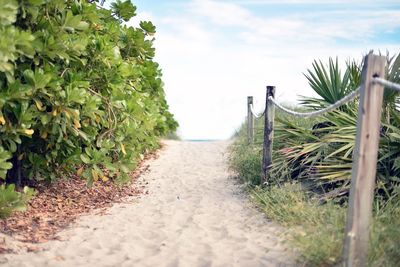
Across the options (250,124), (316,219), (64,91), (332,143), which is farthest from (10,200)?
(250,124)

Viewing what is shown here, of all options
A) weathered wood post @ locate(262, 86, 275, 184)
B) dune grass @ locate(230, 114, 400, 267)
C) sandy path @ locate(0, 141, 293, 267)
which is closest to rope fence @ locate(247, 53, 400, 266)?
dune grass @ locate(230, 114, 400, 267)

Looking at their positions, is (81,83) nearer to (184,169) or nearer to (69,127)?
(69,127)

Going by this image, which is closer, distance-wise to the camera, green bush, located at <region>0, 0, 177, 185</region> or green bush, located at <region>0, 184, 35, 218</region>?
green bush, located at <region>0, 184, 35, 218</region>

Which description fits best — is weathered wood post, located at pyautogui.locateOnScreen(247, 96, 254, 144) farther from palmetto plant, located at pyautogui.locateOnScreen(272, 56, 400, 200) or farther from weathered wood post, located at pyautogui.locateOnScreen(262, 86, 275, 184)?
weathered wood post, located at pyautogui.locateOnScreen(262, 86, 275, 184)

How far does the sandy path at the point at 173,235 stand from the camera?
4.52 meters

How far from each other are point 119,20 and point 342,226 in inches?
214

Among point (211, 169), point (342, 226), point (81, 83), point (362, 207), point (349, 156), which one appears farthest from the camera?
point (211, 169)

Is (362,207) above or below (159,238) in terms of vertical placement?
above

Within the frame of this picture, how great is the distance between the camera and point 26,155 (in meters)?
6.52

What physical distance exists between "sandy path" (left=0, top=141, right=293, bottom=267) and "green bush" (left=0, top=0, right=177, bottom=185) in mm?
860

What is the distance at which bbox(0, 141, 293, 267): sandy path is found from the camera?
14.8 ft

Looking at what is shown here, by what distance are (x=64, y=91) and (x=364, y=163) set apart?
3373 mm

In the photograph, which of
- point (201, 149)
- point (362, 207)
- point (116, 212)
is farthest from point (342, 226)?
point (201, 149)

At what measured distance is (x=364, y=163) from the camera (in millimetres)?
3791
